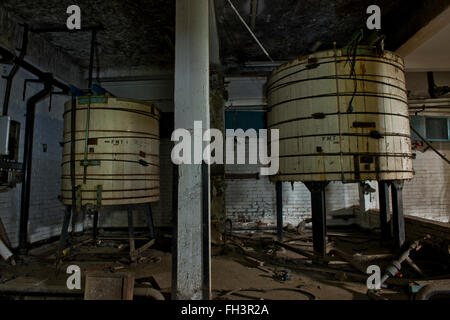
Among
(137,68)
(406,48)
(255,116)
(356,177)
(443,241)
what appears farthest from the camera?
(137,68)

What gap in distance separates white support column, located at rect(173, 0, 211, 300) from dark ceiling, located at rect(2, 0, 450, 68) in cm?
217

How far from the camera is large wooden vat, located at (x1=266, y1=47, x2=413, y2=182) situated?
3486 millimetres

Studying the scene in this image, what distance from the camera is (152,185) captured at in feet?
15.4

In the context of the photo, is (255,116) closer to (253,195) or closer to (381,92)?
(253,195)

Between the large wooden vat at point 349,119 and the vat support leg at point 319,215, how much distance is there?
0.16 metres

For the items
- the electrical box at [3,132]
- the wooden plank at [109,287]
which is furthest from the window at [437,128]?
the electrical box at [3,132]

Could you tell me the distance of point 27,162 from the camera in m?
4.91

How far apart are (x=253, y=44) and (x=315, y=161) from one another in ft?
12.0

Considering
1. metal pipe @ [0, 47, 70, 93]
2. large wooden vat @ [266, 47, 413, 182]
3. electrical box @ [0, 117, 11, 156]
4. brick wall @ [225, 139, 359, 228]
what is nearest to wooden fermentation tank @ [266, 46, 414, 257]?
large wooden vat @ [266, 47, 413, 182]

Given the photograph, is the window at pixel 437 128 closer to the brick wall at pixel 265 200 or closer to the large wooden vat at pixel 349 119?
the brick wall at pixel 265 200

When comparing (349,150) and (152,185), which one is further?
(152,185)

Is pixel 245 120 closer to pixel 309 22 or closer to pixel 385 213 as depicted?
pixel 309 22

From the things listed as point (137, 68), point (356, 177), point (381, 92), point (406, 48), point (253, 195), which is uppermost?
point (137, 68)
